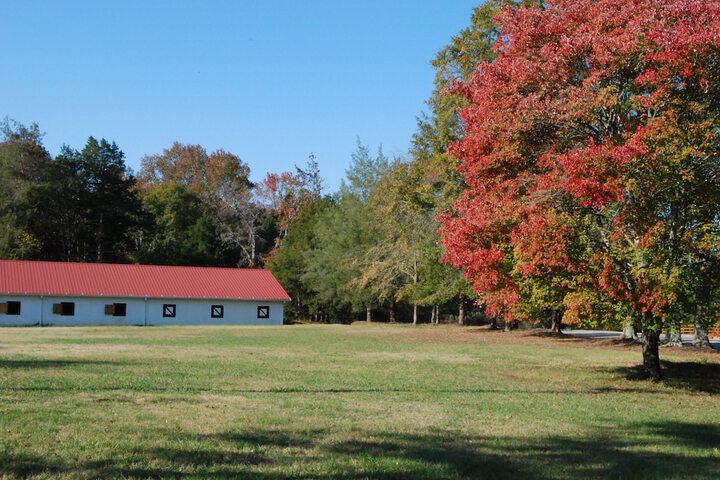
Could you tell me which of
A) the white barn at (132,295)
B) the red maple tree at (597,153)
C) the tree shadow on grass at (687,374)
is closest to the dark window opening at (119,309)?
the white barn at (132,295)

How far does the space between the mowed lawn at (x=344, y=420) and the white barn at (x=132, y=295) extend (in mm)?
31164

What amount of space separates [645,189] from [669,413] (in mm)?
4455

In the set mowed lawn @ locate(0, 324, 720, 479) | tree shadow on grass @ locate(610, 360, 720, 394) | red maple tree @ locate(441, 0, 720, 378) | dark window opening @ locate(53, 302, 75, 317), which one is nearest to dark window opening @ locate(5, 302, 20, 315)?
dark window opening @ locate(53, 302, 75, 317)

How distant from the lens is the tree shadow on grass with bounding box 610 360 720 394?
1694 cm

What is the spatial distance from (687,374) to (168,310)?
41262 millimetres

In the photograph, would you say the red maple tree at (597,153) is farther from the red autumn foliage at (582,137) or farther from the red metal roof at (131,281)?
→ the red metal roof at (131,281)

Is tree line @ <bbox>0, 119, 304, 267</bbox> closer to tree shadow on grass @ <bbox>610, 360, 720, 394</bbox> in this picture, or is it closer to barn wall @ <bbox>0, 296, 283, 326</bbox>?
barn wall @ <bbox>0, 296, 283, 326</bbox>

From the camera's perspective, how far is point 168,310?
53156 mm

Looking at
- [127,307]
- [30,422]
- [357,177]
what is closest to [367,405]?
[30,422]

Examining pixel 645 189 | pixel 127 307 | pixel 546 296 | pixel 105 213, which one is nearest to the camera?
pixel 645 189

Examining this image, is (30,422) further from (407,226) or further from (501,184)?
(407,226)

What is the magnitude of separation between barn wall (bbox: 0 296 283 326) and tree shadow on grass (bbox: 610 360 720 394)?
38076 millimetres

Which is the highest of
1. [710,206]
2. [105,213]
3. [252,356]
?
[105,213]

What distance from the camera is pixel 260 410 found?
10.9 metres
